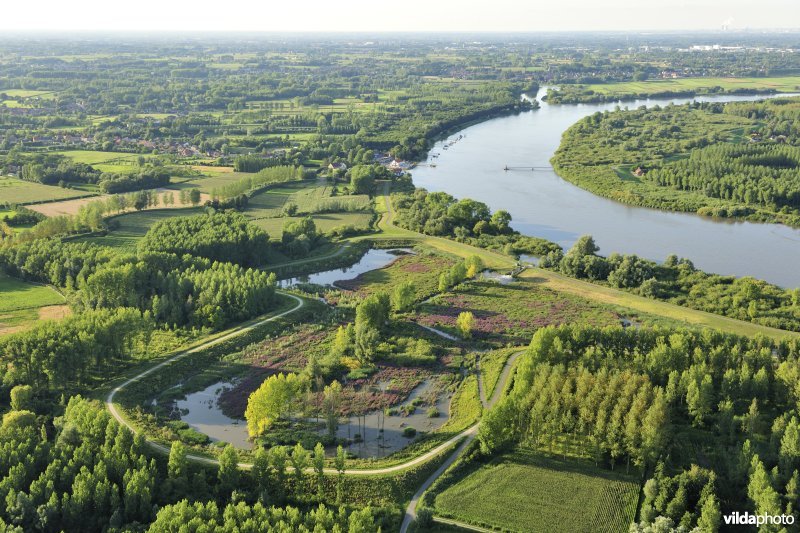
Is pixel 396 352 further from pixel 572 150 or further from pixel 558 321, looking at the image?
pixel 572 150

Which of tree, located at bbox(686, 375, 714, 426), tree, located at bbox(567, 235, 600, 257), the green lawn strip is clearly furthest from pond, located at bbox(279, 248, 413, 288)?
tree, located at bbox(686, 375, 714, 426)

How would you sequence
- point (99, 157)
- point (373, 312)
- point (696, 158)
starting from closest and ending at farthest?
point (373, 312)
point (696, 158)
point (99, 157)

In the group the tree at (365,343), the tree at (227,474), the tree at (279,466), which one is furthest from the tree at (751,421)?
the tree at (227,474)

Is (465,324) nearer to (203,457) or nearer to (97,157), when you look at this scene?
(203,457)

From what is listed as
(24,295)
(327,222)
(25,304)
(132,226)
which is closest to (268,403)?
(25,304)

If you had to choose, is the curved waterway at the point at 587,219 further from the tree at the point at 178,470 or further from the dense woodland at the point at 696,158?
the tree at the point at 178,470
